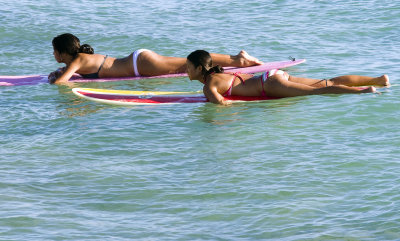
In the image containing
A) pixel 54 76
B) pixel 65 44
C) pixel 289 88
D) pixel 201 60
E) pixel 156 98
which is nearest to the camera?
pixel 201 60

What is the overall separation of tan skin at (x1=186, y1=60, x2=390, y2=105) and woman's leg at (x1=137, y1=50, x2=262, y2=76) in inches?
70.4

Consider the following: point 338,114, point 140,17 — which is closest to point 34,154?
point 338,114

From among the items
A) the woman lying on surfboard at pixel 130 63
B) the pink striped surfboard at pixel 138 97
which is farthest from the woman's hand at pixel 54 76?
the pink striped surfboard at pixel 138 97

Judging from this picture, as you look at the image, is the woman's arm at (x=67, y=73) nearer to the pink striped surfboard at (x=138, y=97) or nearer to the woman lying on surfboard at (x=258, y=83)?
the pink striped surfboard at (x=138, y=97)

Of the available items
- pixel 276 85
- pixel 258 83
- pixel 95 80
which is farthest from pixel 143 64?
pixel 276 85

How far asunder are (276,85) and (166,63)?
8.48ft

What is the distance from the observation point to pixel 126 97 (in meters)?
8.38

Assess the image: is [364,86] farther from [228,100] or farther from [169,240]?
[169,240]

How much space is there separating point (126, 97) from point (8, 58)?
4385mm

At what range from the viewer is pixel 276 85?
776cm

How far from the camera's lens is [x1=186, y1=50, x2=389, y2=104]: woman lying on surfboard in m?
7.71

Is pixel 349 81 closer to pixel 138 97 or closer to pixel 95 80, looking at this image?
pixel 138 97

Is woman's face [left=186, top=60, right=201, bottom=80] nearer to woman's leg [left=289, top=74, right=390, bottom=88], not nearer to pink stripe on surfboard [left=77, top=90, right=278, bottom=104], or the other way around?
pink stripe on surfboard [left=77, top=90, right=278, bottom=104]

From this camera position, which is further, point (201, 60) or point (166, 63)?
point (166, 63)
